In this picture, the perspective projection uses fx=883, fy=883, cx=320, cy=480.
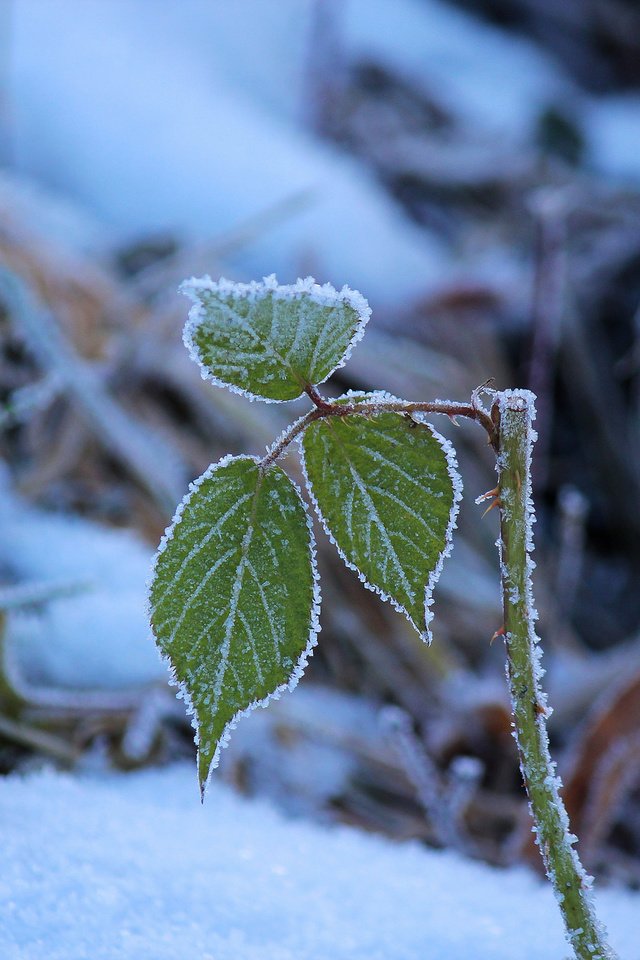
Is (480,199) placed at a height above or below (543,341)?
above

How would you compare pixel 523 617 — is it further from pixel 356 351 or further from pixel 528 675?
pixel 356 351

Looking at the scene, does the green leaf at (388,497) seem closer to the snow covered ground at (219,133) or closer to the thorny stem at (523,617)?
the thorny stem at (523,617)


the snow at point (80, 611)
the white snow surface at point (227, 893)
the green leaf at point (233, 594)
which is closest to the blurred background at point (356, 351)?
the snow at point (80, 611)

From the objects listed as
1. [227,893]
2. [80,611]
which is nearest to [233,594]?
[227,893]

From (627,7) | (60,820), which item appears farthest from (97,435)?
(627,7)

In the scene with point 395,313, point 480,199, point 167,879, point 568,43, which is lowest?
point 167,879

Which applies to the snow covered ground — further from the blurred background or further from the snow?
the snow

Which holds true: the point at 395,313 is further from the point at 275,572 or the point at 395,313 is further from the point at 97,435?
the point at 275,572
